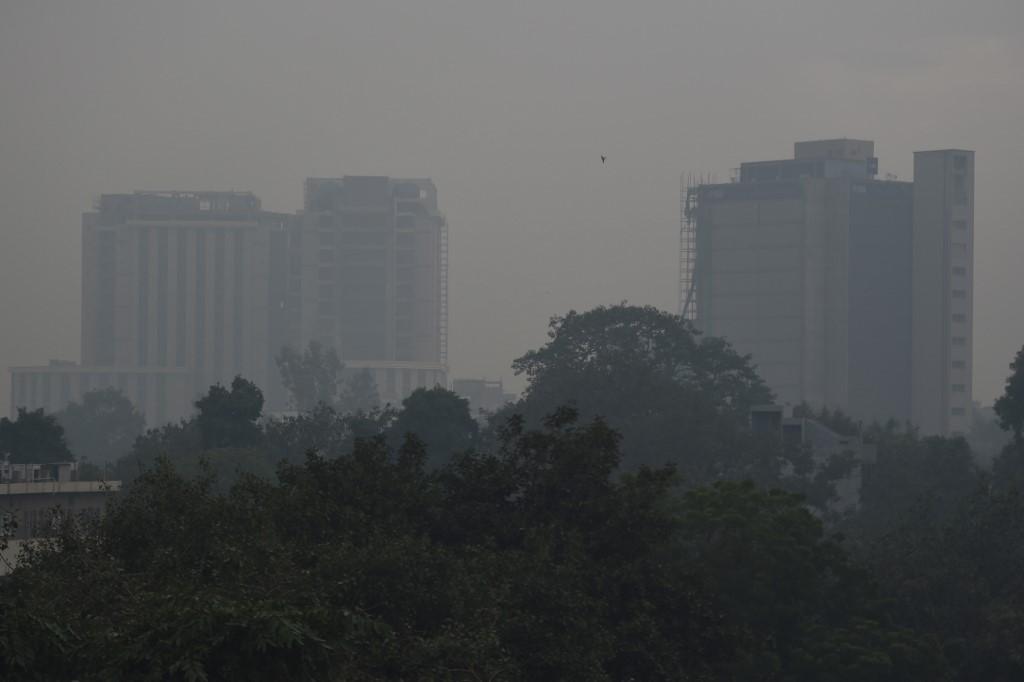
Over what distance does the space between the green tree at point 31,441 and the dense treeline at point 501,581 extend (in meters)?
41.2

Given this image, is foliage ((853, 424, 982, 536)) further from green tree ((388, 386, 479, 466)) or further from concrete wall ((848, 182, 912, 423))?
concrete wall ((848, 182, 912, 423))

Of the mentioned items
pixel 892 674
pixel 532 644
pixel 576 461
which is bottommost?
pixel 892 674

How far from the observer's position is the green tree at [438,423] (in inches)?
3135

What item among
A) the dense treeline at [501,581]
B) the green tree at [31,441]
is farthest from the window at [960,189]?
the dense treeline at [501,581]

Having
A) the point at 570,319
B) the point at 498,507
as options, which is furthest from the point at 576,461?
the point at 570,319

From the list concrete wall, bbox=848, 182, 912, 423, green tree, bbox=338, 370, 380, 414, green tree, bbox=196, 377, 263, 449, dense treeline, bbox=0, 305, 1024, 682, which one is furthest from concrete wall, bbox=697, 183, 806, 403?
dense treeline, bbox=0, 305, 1024, 682

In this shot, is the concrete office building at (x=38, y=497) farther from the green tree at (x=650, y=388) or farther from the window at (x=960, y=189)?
the window at (x=960, y=189)

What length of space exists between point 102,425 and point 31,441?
88.8m

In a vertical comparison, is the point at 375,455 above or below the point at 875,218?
below

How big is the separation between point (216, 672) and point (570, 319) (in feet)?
255

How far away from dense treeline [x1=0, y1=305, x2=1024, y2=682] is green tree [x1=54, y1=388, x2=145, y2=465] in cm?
11922

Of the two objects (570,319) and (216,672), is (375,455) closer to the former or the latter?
(216,672)

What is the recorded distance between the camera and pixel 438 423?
262 feet

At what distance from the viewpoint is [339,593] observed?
24.1 m
